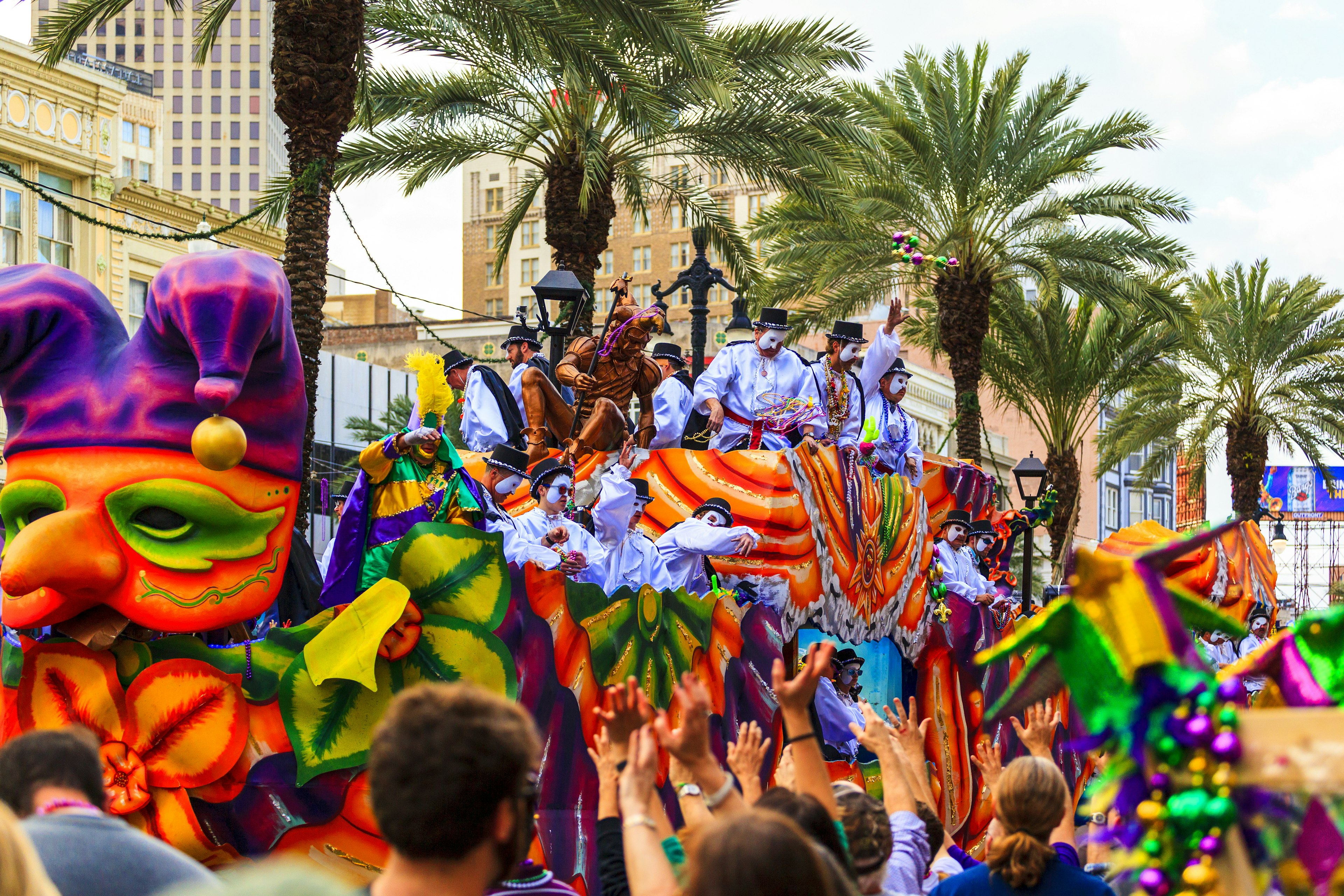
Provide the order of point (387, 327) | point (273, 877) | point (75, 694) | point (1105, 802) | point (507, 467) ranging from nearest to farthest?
point (273, 877)
point (1105, 802)
point (75, 694)
point (507, 467)
point (387, 327)

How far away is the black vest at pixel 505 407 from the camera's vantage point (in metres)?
9.60

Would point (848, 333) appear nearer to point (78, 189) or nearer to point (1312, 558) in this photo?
point (78, 189)

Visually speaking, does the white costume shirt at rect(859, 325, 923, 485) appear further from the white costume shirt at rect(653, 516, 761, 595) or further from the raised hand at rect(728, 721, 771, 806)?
the raised hand at rect(728, 721, 771, 806)

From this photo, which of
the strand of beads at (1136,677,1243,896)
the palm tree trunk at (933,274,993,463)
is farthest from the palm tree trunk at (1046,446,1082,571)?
the strand of beads at (1136,677,1243,896)

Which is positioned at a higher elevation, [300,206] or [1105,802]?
[300,206]

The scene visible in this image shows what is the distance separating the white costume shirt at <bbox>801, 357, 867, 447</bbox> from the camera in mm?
10859

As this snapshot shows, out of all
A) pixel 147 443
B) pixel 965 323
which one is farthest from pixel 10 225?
pixel 147 443

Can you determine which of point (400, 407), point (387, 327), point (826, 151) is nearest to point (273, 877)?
point (826, 151)

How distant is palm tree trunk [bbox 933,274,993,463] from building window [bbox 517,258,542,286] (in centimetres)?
4685

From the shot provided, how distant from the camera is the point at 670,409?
10.4 m

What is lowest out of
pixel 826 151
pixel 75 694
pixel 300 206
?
pixel 75 694

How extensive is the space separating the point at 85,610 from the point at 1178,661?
15.9 feet

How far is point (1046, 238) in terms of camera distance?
18.6 metres

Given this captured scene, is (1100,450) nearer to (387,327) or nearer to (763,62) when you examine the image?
(763,62)
